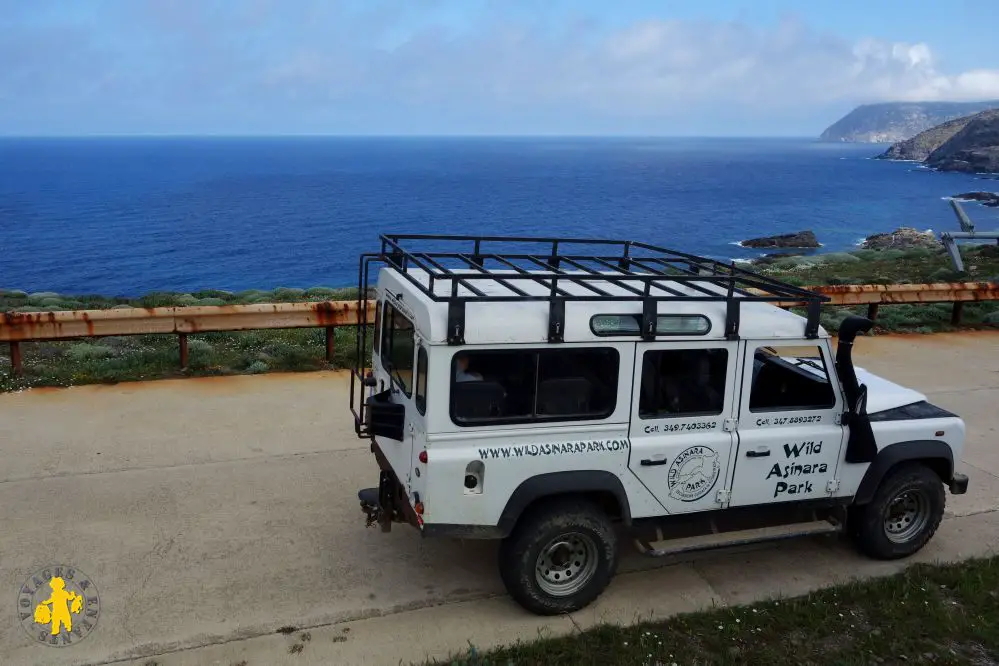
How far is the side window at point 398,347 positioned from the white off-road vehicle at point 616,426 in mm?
24

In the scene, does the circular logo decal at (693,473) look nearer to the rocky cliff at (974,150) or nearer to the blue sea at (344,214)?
the blue sea at (344,214)

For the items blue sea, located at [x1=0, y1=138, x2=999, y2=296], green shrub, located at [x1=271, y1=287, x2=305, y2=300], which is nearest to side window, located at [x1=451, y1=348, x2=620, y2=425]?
green shrub, located at [x1=271, y1=287, x2=305, y2=300]

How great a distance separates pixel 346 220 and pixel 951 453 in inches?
3276

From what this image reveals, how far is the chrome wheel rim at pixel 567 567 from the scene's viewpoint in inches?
222

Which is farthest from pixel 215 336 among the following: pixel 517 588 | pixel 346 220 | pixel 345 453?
pixel 346 220

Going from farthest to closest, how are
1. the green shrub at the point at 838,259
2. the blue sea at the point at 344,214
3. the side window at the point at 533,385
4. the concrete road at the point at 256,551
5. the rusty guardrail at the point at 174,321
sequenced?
1. the blue sea at the point at 344,214
2. the green shrub at the point at 838,259
3. the rusty guardrail at the point at 174,321
4. the concrete road at the point at 256,551
5. the side window at the point at 533,385

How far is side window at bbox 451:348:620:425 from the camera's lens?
5.17 m

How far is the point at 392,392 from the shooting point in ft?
19.9

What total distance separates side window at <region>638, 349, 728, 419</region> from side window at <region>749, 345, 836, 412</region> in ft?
1.07

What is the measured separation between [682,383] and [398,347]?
2.06m

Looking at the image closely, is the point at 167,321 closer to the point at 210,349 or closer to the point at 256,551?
the point at 210,349

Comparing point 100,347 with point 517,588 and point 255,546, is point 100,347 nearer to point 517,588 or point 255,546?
point 255,546

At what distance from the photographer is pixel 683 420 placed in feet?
18.7

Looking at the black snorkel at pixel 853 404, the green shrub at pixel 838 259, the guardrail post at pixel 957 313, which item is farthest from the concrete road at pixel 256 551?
the green shrub at pixel 838 259
